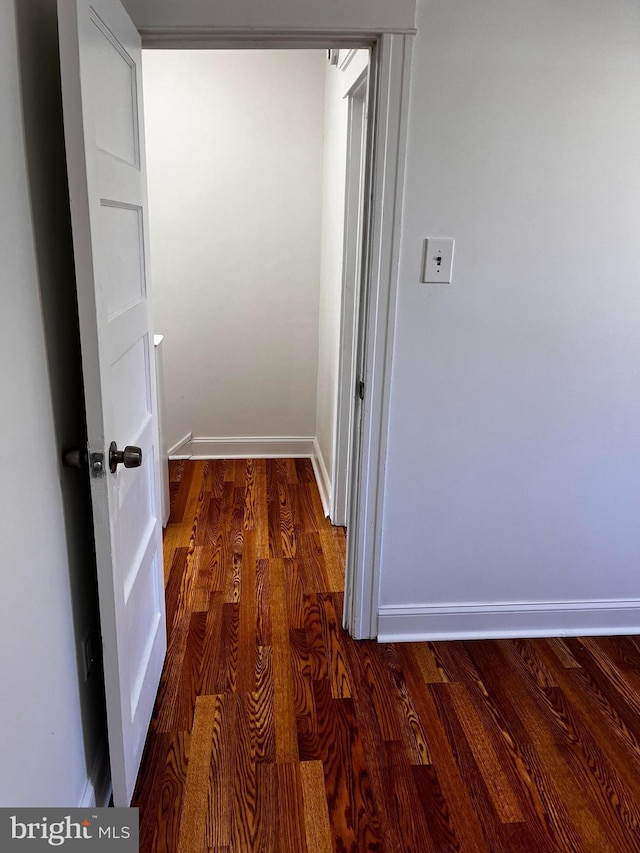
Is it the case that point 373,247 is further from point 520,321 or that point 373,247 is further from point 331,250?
point 331,250

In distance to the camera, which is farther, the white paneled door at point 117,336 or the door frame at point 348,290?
the door frame at point 348,290

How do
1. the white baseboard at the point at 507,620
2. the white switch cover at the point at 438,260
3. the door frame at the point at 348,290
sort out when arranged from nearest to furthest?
the white switch cover at the point at 438,260 → the white baseboard at the point at 507,620 → the door frame at the point at 348,290

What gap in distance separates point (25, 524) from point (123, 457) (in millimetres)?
246

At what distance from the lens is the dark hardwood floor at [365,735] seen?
152 cm

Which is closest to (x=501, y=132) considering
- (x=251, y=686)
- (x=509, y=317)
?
(x=509, y=317)

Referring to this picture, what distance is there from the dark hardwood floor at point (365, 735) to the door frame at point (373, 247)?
0.27 m

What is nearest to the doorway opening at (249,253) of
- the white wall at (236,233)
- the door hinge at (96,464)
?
the white wall at (236,233)

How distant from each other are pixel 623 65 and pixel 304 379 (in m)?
2.35

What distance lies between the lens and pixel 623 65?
175cm

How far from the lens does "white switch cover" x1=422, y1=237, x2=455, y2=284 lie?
183 cm

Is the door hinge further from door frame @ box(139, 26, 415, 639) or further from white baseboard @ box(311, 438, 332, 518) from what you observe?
white baseboard @ box(311, 438, 332, 518)

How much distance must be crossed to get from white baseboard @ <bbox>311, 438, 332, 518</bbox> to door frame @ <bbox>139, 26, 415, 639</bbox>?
0.97m

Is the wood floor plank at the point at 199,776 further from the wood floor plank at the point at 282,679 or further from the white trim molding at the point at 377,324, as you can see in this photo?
the white trim molding at the point at 377,324

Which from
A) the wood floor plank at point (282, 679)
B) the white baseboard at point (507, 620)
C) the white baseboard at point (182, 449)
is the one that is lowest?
the wood floor plank at point (282, 679)
